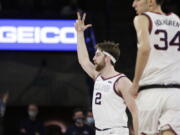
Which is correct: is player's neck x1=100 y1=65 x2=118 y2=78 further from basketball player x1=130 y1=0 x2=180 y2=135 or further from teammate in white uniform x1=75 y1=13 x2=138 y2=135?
basketball player x1=130 y1=0 x2=180 y2=135

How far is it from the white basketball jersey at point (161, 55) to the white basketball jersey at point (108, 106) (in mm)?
1523

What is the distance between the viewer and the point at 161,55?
5676mm

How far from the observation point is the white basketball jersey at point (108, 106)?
7199 millimetres

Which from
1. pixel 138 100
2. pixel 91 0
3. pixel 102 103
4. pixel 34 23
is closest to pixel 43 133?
pixel 34 23

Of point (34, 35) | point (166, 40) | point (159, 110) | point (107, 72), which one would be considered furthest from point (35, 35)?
point (159, 110)

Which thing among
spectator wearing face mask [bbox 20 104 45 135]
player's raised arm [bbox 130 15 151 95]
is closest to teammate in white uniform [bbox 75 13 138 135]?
player's raised arm [bbox 130 15 151 95]

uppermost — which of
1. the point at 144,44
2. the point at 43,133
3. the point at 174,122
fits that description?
the point at 144,44

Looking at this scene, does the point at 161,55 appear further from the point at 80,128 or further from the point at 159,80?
the point at 80,128

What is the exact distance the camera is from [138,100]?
576 cm

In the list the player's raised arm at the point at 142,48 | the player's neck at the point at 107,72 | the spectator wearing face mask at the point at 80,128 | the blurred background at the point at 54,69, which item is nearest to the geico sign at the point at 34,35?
the blurred background at the point at 54,69

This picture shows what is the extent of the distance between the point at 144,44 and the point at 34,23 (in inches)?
390

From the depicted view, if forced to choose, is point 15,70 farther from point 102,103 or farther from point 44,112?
point 102,103

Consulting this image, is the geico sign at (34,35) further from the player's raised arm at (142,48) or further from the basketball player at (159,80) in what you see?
the player's raised arm at (142,48)

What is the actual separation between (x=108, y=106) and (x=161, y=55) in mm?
1699
